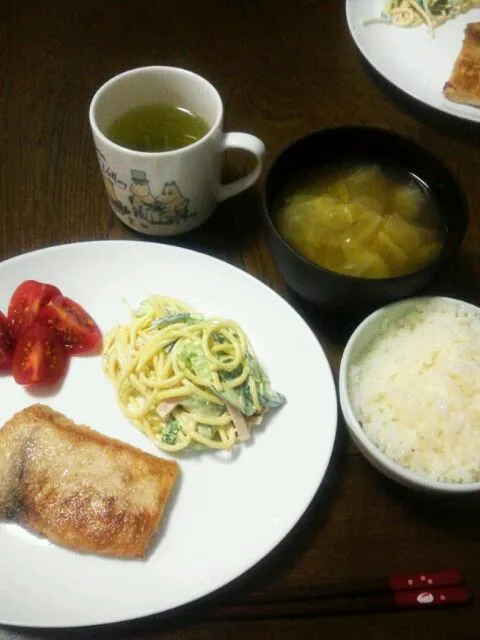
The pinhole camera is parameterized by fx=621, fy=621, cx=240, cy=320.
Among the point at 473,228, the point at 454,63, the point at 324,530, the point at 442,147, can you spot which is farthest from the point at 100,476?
the point at 454,63

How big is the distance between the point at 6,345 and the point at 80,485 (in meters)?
0.38

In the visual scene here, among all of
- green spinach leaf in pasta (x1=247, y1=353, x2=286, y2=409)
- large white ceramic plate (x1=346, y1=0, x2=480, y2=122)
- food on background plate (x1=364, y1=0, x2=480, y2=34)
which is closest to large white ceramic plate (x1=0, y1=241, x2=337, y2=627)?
green spinach leaf in pasta (x1=247, y1=353, x2=286, y2=409)

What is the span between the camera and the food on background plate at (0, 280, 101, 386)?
135 centimetres

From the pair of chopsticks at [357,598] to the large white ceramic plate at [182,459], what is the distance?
0.08 m

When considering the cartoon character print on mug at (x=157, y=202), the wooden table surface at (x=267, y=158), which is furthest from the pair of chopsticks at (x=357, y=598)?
the cartoon character print on mug at (x=157, y=202)

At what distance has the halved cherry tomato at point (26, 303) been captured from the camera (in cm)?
141

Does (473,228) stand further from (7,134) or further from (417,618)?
(7,134)

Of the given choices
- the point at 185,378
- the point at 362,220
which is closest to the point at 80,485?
the point at 185,378

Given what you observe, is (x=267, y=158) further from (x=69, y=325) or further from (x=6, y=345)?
(x=6, y=345)

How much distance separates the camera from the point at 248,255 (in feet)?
5.39

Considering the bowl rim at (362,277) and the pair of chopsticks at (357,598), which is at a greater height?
the bowl rim at (362,277)

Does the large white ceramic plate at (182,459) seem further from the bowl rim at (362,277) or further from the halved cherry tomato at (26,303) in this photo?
the bowl rim at (362,277)

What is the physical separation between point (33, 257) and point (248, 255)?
1.77 feet

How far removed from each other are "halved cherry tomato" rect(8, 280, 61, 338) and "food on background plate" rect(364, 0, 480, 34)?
1.45 metres
